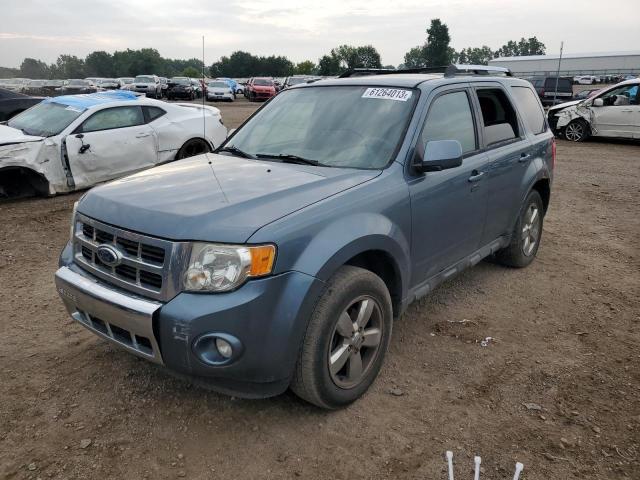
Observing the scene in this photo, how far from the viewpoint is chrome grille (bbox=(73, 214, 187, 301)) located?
95.3 inches

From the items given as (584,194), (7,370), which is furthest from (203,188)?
(584,194)

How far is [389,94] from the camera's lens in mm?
3537

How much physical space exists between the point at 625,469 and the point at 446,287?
7.68 ft

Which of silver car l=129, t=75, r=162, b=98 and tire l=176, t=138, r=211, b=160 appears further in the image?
silver car l=129, t=75, r=162, b=98

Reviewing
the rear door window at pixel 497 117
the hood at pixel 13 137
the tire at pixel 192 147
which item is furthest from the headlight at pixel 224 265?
the tire at pixel 192 147

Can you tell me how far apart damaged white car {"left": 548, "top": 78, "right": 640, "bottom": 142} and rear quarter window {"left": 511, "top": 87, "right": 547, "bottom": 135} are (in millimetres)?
10899

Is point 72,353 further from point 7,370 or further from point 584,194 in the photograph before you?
point 584,194

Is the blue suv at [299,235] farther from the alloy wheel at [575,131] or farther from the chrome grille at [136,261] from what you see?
the alloy wheel at [575,131]

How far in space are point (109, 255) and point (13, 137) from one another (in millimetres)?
5766

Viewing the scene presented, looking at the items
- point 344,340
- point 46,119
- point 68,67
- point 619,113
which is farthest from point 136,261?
point 68,67

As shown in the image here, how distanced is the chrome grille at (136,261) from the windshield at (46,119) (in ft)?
18.4

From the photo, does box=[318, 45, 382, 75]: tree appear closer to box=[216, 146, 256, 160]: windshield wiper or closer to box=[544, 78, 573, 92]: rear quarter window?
box=[544, 78, 573, 92]: rear quarter window

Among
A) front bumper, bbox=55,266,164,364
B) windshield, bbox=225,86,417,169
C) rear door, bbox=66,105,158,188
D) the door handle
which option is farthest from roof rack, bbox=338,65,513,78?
rear door, bbox=66,105,158,188

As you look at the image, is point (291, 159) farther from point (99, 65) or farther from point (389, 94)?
point (99, 65)
